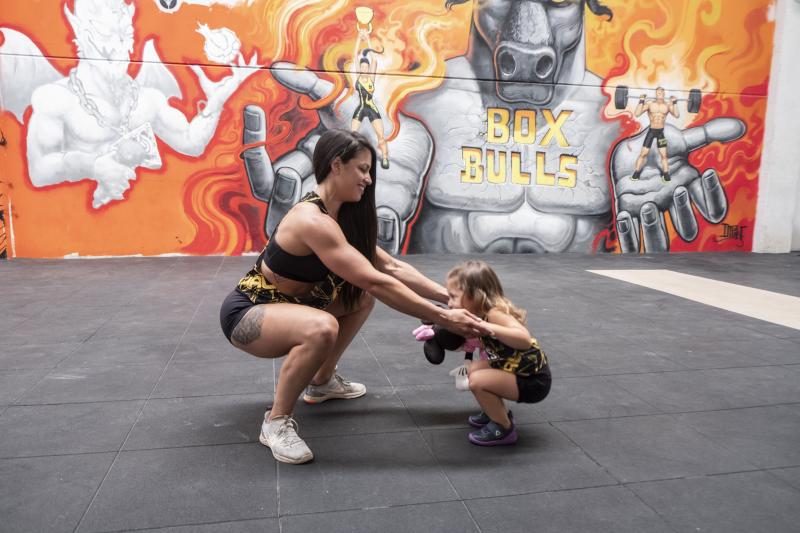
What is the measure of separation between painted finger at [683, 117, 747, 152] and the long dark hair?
7728 millimetres

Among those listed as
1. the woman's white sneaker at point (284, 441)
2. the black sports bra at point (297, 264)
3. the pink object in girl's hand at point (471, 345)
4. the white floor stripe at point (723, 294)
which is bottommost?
the white floor stripe at point (723, 294)

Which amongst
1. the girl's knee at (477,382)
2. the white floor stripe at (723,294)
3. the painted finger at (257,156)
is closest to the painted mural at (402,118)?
the painted finger at (257,156)

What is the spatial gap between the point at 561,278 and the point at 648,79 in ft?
13.4

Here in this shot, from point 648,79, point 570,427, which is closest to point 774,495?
point 570,427

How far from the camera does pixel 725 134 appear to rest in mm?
8477

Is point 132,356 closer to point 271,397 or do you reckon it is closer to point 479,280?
point 271,397

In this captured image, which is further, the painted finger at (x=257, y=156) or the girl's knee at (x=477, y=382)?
the painted finger at (x=257, y=156)

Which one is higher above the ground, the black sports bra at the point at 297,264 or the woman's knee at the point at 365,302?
the black sports bra at the point at 297,264

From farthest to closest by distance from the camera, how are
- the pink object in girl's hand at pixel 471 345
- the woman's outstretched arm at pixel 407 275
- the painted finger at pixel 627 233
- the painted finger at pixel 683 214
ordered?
the painted finger at pixel 683 214 → the painted finger at pixel 627 233 → the woman's outstretched arm at pixel 407 275 → the pink object in girl's hand at pixel 471 345

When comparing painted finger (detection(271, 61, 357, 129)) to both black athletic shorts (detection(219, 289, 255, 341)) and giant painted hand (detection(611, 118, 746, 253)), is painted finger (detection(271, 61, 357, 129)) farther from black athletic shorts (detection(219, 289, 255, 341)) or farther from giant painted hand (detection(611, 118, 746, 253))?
black athletic shorts (detection(219, 289, 255, 341))

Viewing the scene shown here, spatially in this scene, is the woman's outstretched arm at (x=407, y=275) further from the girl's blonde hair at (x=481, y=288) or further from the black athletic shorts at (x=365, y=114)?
the black athletic shorts at (x=365, y=114)

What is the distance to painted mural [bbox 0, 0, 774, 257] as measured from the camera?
6781 mm

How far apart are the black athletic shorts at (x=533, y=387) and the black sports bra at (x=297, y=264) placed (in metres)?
0.86
